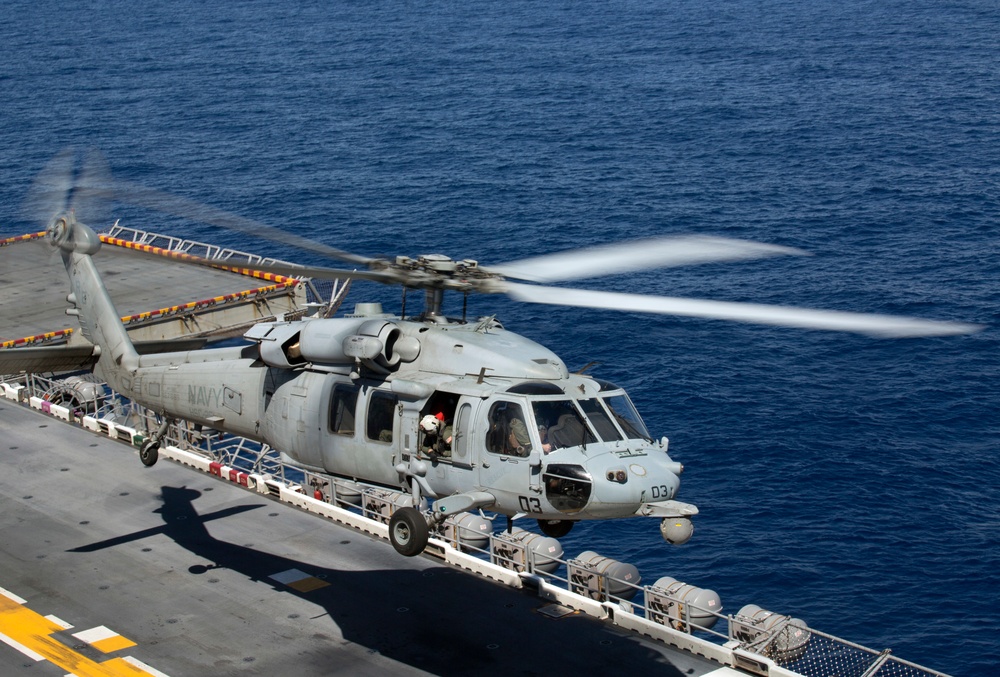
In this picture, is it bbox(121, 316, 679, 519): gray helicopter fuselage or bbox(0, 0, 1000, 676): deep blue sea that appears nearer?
bbox(121, 316, 679, 519): gray helicopter fuselage

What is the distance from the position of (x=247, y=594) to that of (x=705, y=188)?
59.8 meters

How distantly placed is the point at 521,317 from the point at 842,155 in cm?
3782

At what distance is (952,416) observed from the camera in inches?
2014

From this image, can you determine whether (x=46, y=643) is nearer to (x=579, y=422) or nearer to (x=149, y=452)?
(x=149, y=452)

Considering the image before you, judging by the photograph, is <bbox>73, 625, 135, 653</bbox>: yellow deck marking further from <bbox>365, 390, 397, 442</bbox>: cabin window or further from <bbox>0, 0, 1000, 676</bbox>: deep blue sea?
<bbox>0, 0, 1000, 676</bbox>: deep blue sea

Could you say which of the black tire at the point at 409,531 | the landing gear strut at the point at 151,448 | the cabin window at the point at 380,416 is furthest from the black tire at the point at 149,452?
the black tire at the point at 409,531

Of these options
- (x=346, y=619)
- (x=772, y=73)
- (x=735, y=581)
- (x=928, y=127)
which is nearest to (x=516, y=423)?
(x=346, y=619)

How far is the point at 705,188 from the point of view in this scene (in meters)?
81.4

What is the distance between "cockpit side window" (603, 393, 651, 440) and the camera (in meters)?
20.4

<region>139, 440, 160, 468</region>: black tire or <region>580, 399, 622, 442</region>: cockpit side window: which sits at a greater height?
<region>580, 399, 622, 442</region>: cockpit side window

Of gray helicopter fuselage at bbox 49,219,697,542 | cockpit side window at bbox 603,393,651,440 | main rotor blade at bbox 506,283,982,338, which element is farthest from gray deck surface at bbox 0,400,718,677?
main rotor blade at bbox 506,283,982,338

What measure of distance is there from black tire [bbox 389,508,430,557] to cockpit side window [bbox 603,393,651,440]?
153 inches

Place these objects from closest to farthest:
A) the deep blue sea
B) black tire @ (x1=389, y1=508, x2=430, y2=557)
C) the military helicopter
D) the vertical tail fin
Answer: the military helicopter, black tire @ (x1=389, y1=508, x2=430, y2=557), the vertical tail fin, the deep blue sea

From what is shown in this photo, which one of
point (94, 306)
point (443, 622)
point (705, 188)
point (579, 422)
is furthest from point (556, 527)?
point (705, 188)
